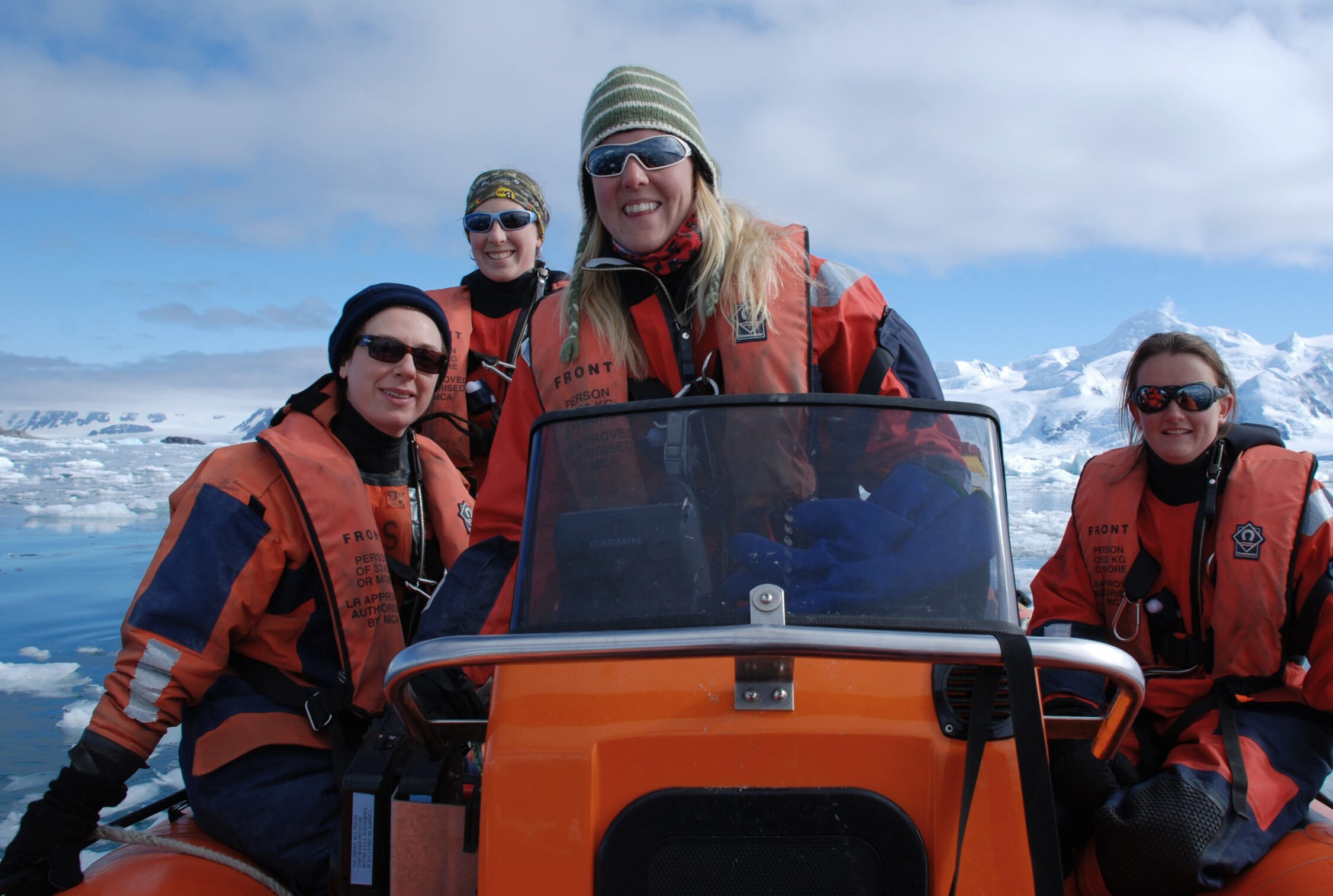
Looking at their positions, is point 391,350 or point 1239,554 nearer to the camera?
point 1239,554

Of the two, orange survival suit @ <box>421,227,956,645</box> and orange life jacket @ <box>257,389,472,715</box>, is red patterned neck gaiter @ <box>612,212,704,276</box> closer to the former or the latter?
orange survival suit @ <box>421,227,956,645</box>

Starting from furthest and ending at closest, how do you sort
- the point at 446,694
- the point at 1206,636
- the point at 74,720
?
the point at 74,720, the point at 1206,636, the point at 446,694

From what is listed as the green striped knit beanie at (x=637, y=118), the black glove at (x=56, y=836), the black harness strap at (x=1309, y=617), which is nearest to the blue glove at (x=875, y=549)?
the green striped knit beanie at (x=637, y=118)

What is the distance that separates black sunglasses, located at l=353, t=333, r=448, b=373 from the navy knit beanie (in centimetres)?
7

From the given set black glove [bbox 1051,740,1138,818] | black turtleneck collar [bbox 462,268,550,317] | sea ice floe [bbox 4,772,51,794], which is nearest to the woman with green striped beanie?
black glove [bbox 1051,740,1138,818]

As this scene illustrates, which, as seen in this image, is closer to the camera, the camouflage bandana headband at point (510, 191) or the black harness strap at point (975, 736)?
the black harness strap at point (975, 736)

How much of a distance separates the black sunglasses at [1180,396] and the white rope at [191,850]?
270 centimetres

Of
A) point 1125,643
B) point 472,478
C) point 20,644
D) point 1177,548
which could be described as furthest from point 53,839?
point 20,644

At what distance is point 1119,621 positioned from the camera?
103 inches

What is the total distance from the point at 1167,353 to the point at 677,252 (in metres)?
1.66

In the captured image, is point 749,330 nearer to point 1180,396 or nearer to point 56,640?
point 1180,396

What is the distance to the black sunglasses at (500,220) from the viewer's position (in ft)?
12.9

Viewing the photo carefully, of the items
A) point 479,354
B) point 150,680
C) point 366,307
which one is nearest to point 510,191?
point 479,354

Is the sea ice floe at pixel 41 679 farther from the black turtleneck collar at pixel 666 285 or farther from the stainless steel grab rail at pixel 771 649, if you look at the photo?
the stainless steel grab rail at pixel 771 649
